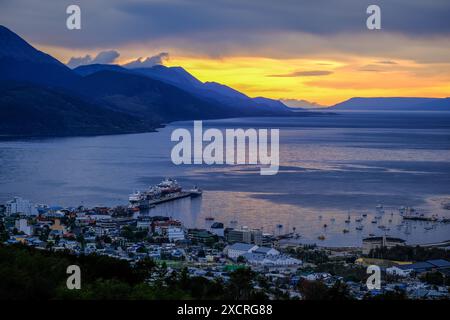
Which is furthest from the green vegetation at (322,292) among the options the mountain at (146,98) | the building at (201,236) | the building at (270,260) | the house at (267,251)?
the mountain at (146,98)

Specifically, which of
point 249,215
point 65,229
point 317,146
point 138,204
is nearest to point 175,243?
point 65,229

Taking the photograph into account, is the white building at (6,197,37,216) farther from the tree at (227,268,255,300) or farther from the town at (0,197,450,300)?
the tree at (227,268,255,300)

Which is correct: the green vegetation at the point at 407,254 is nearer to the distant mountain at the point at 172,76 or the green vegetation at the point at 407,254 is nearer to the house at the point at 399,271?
the house at the point at 399,271

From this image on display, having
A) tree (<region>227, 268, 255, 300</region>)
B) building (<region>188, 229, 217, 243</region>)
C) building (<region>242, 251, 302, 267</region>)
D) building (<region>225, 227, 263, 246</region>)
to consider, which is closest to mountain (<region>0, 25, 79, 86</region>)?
building (<region>188, 229, 217, 243</region>)

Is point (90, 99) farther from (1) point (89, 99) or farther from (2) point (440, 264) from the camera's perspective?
(2) point (440, 264)

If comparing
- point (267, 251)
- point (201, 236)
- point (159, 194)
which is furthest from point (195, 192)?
point (267, 251)

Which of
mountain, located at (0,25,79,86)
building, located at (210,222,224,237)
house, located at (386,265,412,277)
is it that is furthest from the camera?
mountain, located at (0,25,79,86)
